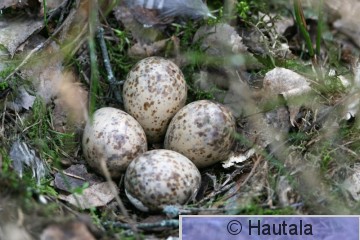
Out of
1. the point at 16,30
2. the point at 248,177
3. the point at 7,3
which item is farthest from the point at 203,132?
the point at 7,3

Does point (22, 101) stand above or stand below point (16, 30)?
below

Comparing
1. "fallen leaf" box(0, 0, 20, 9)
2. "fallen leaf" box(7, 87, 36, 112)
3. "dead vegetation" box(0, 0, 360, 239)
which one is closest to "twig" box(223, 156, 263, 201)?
"dead vegetation" box(0, 0, 360, 239)

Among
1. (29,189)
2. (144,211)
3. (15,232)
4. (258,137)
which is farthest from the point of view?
(258,137)

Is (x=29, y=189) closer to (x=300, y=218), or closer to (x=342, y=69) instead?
(x=300, y=218)

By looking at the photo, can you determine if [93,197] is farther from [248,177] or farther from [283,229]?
[283,229]

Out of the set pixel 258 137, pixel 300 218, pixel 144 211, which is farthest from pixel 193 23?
pixel 300 218

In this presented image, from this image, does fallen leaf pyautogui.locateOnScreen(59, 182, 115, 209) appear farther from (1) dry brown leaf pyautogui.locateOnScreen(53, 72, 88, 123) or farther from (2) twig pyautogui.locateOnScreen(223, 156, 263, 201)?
(2) twig pyautogui.locateOnScreen(223, 156, 263, 201)

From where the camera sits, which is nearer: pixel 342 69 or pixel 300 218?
pixel 300 218

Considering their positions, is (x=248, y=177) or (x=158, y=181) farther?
(x=248, y=177)

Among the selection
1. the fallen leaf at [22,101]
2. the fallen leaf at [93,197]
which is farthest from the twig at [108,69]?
the fallen leaf at [93,197]
